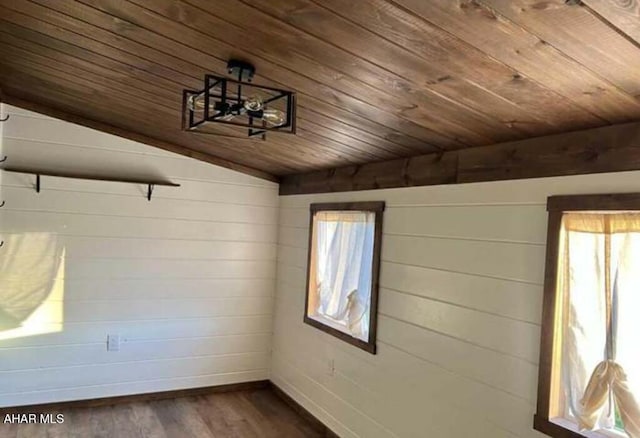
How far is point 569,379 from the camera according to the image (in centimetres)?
217

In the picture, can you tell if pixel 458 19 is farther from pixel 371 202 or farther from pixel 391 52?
pixel 371 202

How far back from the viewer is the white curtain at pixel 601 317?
1.95 m

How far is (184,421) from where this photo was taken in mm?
3959

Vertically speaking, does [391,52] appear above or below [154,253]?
above

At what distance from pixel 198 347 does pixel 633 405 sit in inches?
138

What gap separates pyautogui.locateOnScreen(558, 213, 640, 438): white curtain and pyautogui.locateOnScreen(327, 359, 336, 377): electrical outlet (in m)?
1.90

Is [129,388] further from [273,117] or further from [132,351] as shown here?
[273,117]

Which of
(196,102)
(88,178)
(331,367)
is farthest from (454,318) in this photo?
(88,178)

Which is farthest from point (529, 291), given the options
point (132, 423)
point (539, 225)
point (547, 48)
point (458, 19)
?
point (132, 423)

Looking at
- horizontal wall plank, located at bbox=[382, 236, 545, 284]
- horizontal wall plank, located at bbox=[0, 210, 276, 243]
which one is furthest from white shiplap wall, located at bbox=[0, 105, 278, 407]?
horizontal wall plank, located at bbox=[382, 236, 545, 284]

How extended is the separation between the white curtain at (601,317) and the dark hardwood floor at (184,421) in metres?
2.27

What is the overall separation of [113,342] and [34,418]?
0.76 meters

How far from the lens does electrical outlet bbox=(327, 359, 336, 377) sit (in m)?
3.79

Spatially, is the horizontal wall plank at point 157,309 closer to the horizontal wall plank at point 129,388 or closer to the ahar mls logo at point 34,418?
the horizontal wall plank at point 129,388
